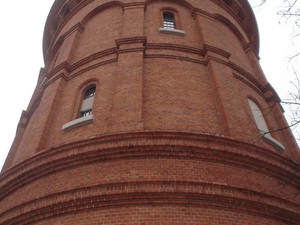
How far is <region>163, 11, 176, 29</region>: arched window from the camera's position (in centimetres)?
1160

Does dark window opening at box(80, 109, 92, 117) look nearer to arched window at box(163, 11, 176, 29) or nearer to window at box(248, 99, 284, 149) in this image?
arched window at box(163, 11, 176, 29)

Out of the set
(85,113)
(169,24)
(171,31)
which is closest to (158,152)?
(85,113)

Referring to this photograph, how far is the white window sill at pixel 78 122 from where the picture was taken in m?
8.27

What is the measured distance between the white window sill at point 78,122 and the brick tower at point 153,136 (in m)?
0.04

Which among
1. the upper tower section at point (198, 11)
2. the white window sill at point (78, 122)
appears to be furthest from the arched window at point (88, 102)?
the upper tower section at point (198, 11)

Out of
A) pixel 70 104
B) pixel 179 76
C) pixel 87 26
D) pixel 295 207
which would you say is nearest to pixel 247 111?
pixel 179 76

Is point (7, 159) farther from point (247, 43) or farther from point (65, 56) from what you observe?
point (247, 43)

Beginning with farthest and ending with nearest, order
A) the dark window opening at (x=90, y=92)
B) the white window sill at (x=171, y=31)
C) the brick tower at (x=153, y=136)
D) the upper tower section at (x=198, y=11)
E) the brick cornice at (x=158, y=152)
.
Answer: the upper tower section at (x=198, y=11), the white window sill at (x=171, y=31), the dark window opening at (x=90, y=92), the brick cornice at (x=158, y=152), the brick tower at (x=153, y=136)

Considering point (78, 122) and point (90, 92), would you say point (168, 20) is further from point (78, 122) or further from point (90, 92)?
point (78, 122)

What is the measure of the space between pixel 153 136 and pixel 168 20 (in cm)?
620

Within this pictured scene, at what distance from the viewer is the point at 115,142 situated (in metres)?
7.08

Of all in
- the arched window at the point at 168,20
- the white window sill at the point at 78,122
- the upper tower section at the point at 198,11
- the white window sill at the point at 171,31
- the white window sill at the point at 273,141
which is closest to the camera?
the white window sill at the point at 78,122

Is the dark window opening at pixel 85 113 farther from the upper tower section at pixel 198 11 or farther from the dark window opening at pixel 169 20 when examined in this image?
the upper tower section at pixel 198 11

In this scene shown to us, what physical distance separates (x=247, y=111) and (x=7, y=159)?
7595 millimetres
